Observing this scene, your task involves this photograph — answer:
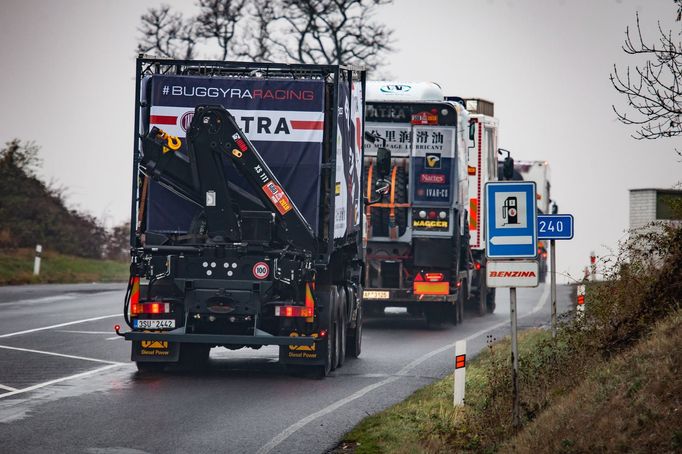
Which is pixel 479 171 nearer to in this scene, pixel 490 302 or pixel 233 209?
pixel 490 302

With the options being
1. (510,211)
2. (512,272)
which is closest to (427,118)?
(510,211)

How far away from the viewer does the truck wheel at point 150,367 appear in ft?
57.2

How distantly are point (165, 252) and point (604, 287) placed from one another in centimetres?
540

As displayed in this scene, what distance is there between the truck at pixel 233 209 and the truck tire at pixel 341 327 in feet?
3.68

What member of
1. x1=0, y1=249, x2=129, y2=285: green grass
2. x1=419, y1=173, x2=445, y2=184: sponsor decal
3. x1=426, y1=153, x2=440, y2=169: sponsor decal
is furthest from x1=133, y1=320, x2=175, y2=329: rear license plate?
x1=0, y1=249, x2=129, y2=285: green grass

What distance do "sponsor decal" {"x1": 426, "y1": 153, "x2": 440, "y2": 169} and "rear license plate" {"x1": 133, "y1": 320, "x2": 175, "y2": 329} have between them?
9.88 metres

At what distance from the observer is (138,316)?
16.8m

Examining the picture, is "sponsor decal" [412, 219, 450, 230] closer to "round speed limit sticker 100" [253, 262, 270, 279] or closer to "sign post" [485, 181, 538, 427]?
"round speed limit sticker 100" [253, 262, 270, 279]

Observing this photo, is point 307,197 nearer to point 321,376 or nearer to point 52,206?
point 321,376

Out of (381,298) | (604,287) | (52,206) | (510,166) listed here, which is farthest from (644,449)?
(52,206)

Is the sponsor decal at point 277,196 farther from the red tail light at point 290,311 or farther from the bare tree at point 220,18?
the bare tree at point 220,18

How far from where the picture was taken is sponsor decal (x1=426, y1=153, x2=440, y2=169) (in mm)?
25656

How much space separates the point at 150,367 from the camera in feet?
57.5

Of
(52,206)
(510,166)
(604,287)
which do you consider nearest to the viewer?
(604,287)
